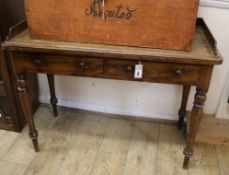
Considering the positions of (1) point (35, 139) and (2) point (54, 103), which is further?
(2) point (54, 103)

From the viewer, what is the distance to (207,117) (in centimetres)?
169

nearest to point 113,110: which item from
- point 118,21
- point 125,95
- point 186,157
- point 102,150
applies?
point 125,95

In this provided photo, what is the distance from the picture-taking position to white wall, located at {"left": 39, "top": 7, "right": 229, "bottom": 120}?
1.66 m

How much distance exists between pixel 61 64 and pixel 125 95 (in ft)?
2.31

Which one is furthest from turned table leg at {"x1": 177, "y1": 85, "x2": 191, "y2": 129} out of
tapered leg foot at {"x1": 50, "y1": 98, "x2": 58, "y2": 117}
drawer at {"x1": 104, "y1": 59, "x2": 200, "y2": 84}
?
tapered leg foot at {"x1": 50, "y1": 98, "x2": 58, "y2": 117}

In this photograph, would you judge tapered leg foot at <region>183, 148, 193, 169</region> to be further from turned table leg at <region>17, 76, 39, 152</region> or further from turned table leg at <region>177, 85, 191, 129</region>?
turned table leg at <region>17, 76, 39, 152</region>

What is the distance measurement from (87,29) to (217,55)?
0.57m

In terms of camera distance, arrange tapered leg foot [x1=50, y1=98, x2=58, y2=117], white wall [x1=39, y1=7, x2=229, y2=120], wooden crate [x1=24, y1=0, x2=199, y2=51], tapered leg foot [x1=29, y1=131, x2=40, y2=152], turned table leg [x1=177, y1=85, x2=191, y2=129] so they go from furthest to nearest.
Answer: tapered leg foot [x1=50, y1=98, x2=58, y2=117] < white wall [x1=39, y1=7, x2=229, y2=120] < turned table leg [x1=177, y1=85, x2=191, y2=129] < tapered leg foot [x1=29, y1=131, x2=40, y2=152] < wooden crate [x1=24, y1=0, x2=199, y2=51]

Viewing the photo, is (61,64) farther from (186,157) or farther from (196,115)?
(186,157)

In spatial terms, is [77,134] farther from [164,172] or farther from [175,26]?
[175,26]

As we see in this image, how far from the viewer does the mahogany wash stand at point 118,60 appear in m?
1.04

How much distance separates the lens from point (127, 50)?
42.0 inches

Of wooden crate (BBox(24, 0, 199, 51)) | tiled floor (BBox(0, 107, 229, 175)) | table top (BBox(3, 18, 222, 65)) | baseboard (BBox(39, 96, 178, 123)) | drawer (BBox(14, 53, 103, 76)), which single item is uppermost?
wooden crate (BBox(24, 0, 199, 51))

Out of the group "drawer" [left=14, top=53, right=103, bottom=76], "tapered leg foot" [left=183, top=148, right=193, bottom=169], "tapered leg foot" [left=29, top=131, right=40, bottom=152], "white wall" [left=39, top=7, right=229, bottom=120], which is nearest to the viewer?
"drawer" [left=14, top=53, right=103, bottom=76]
